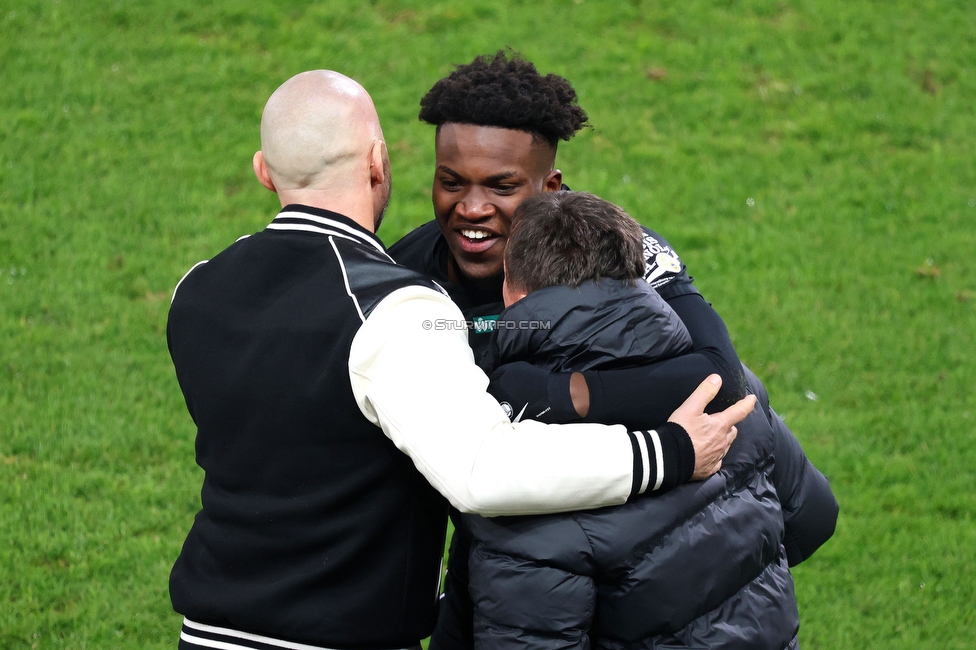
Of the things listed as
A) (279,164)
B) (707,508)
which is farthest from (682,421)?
(279,164)

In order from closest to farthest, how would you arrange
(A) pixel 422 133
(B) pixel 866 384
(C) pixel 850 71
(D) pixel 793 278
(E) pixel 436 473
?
(E) pixel 436 473, (B) pixel 866 384, (D) pixel 793 278, (A) pixel 422 133, (C) pixel 850 71

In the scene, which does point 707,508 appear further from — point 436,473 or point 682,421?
point 436,473

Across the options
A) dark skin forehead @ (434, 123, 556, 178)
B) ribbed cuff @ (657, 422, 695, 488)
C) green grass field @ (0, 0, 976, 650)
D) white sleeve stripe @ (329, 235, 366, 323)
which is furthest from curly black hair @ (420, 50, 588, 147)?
green grass field @ (0, 0, 976, 650)

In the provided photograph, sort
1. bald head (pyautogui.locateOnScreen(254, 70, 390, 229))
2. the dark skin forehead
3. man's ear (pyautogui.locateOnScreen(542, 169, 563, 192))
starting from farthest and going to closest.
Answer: man's ear (pyautogui.locateOnScreen(542, 169, 563, 192)), the dark skin forehead, bald head (pyautogui.locateOnScreen(254, 70, 390, 229))

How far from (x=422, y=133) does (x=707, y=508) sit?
682cm

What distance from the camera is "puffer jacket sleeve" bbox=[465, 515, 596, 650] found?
2.18 m

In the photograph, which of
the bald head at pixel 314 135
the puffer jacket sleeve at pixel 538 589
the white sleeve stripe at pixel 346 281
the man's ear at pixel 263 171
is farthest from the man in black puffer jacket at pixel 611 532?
the man's ear at pixel 263 171

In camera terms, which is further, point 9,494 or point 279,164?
point 9,494

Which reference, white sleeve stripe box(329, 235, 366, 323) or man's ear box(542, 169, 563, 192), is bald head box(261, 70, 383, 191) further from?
man's ear box(542, 169, 563, 192)

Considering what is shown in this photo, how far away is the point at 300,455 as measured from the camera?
2.37 metres

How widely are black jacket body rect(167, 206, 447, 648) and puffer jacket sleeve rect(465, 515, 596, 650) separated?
309mm

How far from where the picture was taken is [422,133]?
8.79 metres

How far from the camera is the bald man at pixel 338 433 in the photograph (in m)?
2.17

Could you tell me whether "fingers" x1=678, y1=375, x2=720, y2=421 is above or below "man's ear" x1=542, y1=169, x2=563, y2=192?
below
